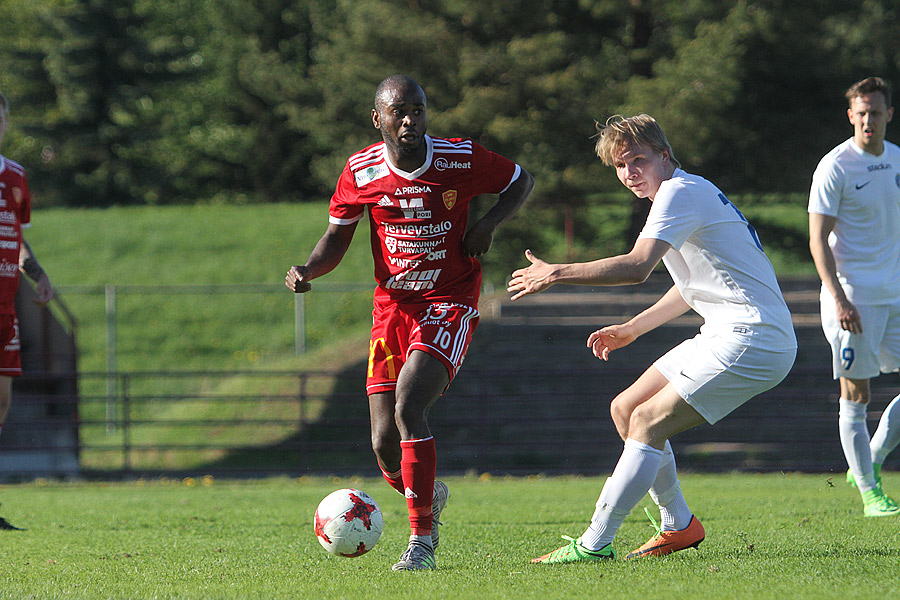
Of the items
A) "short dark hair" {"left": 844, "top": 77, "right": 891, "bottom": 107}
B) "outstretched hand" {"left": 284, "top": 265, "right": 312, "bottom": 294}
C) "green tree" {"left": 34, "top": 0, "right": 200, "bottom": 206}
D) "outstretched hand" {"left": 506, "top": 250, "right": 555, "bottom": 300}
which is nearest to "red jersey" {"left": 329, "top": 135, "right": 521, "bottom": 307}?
"outstretched hand" {"left": 284, "top": 265, "right": 312, "bottom": 294}

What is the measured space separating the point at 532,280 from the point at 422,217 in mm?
1277

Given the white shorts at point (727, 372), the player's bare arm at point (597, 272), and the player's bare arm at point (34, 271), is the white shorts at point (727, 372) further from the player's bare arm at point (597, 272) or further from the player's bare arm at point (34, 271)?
the player's bare arm at point (34, 271)

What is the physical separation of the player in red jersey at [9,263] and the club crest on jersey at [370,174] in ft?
9.41

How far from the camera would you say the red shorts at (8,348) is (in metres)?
7.01

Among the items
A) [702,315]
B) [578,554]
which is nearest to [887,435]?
[702,315]

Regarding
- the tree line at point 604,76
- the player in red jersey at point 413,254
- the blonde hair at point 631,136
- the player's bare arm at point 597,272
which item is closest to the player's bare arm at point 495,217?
the player in red jersey at point 413,254

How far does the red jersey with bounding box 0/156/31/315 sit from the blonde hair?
4343 mm

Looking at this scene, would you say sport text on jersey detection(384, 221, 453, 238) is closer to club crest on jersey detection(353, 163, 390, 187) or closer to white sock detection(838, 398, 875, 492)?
club crest on jersey detection(353, 163, 390, 187)

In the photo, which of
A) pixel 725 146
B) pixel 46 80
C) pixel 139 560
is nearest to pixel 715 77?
pixel 725 146

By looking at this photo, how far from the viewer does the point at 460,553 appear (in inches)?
217

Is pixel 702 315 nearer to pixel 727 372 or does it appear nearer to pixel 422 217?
pixel 727 372

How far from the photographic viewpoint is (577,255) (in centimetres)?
2545

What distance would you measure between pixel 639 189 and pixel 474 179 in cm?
108

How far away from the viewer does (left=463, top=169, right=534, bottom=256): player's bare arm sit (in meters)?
5.42
